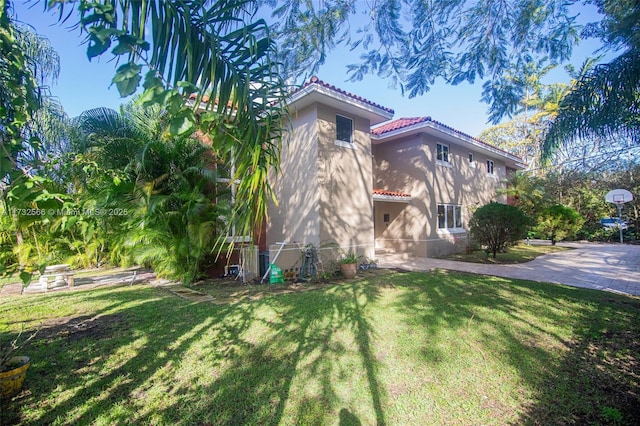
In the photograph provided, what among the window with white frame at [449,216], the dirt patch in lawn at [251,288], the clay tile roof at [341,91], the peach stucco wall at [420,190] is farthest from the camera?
the window with white frame at [449,216]

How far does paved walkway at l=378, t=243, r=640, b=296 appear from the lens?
30.7ft

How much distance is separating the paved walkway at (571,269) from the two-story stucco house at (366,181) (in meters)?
2.39

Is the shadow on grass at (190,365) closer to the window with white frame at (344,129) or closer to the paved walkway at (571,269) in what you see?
the paved walkway at (571,269)

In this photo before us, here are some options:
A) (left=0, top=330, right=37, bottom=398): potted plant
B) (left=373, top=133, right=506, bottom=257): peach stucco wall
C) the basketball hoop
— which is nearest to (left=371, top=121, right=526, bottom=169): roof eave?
(left=373, top=133, right=506, bottom=257): peach stucco wall

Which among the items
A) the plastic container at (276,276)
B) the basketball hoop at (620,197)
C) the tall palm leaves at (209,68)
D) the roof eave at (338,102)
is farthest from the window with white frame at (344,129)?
the basketball hoop at (620,197)

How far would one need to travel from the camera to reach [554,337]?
204 inches

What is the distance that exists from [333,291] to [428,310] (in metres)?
2.94

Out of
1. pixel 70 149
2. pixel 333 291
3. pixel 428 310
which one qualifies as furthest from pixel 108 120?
pixel 428 310

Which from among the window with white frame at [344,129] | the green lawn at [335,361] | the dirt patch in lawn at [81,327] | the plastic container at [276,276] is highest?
the window with white frame at [344,129]

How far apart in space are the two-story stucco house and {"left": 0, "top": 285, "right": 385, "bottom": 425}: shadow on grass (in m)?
3.90

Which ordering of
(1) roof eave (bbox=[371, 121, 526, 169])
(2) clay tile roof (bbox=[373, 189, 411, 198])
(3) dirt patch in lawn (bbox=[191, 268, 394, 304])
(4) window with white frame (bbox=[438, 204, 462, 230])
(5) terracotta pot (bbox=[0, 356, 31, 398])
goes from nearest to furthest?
1. (5) terracotta pot (bbox=[0, 356, 31, 398])
2. (3) dirt patch in lawn (bbox=[191, 268, 394, 304])
3. (2) clay tile roof (bbox=[373, 189, 411, 198])
4. (1) roof eave (bbox=[371, 121, 526, 169])
5. (4) window with white frame (bbox=[438, 204, 462, 230])

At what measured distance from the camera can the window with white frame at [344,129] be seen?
1261 cm

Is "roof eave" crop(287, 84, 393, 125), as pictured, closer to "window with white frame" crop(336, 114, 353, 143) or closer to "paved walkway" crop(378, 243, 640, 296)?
"window with white frame" crop(336, 114, 353, 143)

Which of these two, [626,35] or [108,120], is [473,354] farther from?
[108,120]
